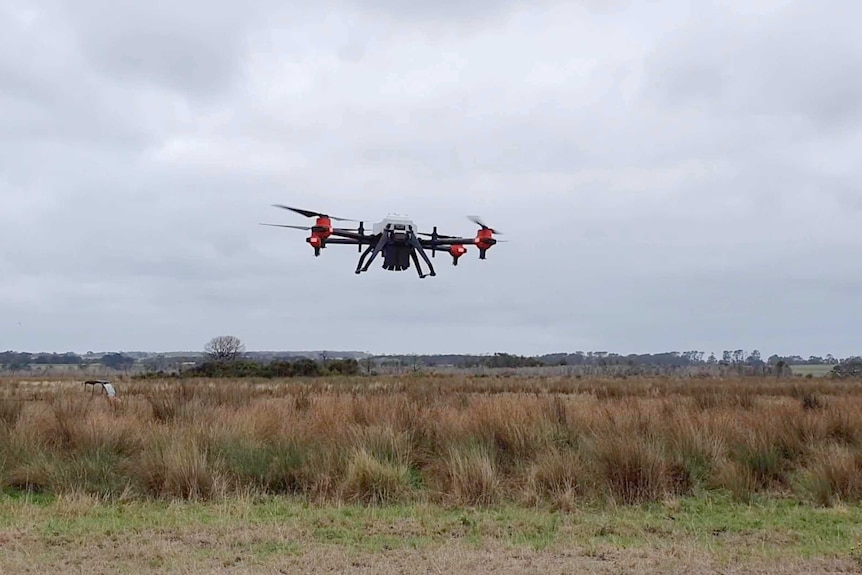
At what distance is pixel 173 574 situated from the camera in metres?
6.70

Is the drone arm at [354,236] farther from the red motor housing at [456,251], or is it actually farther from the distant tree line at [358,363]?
the distant tree line at [358,363]

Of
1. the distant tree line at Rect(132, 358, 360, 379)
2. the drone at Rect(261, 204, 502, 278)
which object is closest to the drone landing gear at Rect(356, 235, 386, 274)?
the drone at Rect(261, 204, 502, 278)

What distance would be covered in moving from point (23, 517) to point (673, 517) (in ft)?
20.9

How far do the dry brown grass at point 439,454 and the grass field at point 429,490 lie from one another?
3 cm

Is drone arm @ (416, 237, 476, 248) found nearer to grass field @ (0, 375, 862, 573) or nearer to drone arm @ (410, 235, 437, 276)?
drone arm @ (410, 235, 437, 276)

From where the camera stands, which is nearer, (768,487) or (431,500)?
(431,500)

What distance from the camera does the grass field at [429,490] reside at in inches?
290

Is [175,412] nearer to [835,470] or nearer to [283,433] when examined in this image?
[283,433]

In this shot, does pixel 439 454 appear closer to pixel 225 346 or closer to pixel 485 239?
pixel 485 239

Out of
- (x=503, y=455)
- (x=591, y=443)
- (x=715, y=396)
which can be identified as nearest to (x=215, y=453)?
(x=503, y=455)

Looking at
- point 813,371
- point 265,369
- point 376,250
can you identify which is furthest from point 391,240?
point 813,371

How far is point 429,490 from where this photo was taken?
1032cm

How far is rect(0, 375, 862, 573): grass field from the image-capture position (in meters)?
7.38

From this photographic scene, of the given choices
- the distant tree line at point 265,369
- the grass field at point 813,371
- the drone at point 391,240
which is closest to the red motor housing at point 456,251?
the drone at point 391,240
